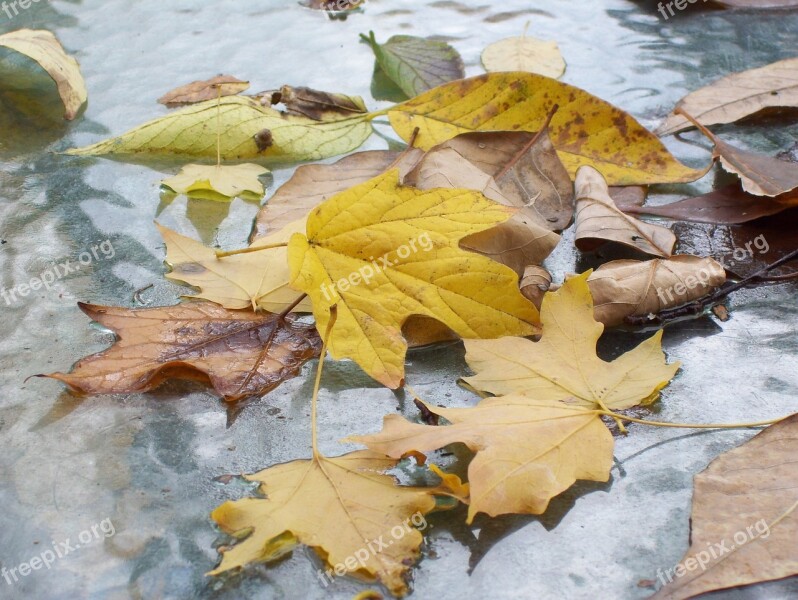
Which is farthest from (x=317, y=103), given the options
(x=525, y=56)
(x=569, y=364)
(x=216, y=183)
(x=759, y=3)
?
(x=759, y=3)

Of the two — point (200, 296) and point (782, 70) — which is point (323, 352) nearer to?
point (200, 296)

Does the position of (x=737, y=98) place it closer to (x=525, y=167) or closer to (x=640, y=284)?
(x=525, y=167)
